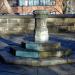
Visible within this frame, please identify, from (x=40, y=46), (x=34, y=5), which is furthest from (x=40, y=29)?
(x=34, y=5)

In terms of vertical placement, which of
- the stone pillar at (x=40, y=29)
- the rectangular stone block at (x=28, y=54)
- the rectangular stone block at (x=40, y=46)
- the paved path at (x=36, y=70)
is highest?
the stone pillar at (x=40, y=29)

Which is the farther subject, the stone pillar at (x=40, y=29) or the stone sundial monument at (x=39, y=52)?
the stone pillar at (x=40, y=29)

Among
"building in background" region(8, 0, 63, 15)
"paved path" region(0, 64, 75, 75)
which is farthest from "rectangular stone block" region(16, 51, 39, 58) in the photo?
"building in background" region(8, 0, 63, 15)

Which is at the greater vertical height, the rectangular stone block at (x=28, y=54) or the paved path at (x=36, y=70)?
the rectangular stone block at (x=28, y=54)

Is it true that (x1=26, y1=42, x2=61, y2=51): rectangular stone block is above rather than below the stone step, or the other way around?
above

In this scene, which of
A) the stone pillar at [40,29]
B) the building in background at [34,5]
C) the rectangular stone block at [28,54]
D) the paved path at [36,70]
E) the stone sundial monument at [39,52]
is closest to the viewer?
the paved path at [36,70]

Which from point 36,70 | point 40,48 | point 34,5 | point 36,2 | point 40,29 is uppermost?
point 36,2

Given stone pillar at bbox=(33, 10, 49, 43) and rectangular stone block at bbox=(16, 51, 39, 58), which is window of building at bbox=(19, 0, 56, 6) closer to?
stone pillar at bbox=(33, 10, 49, 43)

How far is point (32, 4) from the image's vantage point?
153 ft

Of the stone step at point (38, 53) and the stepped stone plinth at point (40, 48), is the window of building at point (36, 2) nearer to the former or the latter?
the stepped stone plinth at point (40, 48)

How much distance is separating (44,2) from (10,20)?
28.7 m

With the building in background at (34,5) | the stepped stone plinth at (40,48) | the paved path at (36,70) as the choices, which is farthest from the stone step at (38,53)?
the building in background at (34,5)

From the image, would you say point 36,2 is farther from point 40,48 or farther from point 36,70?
point 36,70

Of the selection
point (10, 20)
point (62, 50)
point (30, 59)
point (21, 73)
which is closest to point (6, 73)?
point (21, 73)
